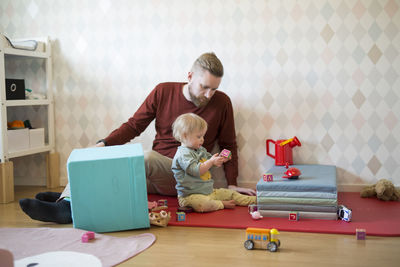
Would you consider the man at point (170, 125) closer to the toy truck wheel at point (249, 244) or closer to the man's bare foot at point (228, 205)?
the man's bare foot at point (228, 205)

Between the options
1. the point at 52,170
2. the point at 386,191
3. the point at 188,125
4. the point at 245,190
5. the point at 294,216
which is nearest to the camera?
the point at 294,216

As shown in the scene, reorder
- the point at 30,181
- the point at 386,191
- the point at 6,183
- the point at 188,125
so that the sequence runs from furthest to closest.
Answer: the point at 30,181 < the point at 6,183 < the point at 386,191 < the point at 188,125

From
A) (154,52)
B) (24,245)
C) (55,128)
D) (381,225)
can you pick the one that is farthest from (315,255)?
(55,128)

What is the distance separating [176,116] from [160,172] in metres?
0.35

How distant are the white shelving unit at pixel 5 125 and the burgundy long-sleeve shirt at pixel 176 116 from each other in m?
0.73

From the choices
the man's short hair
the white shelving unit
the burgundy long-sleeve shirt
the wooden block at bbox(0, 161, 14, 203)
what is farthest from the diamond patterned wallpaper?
the wooden block at bbox(0, 161, 14, 203)

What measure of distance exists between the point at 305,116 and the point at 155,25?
3.75ft

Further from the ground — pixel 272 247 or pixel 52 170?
pixel 52 170

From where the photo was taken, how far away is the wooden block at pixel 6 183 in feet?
8.74

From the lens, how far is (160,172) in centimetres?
265

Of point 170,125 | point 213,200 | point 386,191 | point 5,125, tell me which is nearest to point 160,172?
point 170,125

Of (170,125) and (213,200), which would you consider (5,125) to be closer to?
(170,125)

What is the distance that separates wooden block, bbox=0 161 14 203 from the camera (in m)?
2.66

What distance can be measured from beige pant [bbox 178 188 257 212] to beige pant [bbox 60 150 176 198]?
31 centimetres
